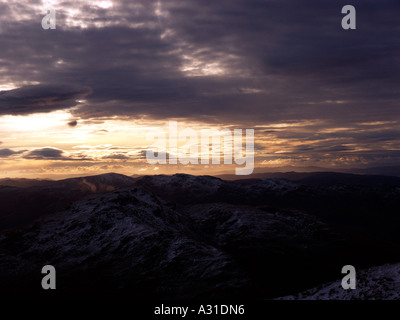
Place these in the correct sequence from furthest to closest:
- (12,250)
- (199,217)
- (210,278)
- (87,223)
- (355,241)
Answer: (199,217) → (355,241) → (87,223) → (12,250) → (210,278)

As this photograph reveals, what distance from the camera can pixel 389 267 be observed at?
4431cm

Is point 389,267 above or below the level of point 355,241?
above

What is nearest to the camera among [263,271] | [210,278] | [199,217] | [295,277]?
[210,278]

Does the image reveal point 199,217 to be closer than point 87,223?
No

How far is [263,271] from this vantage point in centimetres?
7212

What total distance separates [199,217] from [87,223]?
5129 centimetres

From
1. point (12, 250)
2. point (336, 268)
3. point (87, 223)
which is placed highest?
point (87, 223)

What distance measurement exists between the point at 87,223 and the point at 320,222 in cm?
8274

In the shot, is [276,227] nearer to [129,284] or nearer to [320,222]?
[320,222]

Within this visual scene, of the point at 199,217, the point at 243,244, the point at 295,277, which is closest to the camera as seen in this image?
the point at 295,277

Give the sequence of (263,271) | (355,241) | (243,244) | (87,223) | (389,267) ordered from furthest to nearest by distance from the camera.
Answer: (355,241) < (243,244) < (87,223) < (263,271) < (389,267)

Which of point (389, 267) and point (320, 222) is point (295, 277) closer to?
point (389, 267)

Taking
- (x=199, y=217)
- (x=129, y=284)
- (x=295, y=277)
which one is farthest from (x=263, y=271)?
(x=199, y=217)

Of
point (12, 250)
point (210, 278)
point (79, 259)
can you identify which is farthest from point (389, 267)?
point (12, 250)
